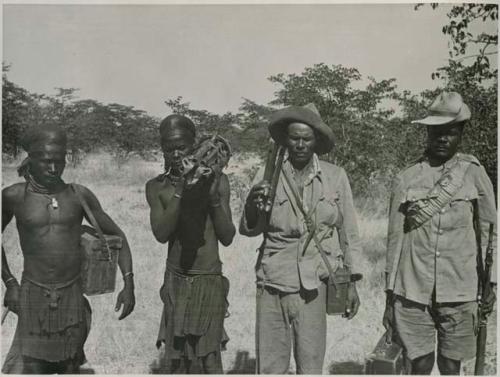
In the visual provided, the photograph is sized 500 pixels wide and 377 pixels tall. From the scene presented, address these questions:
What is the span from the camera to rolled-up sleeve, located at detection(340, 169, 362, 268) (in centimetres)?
446

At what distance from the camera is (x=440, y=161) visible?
14.9ft

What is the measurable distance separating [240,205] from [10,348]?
7.56ft

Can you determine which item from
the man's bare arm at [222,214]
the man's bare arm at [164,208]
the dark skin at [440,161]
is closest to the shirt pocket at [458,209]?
the dark skin at [440,161]

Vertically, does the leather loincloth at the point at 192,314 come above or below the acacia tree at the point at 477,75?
below

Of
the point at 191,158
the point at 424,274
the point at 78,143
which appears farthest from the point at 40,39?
the point at 424,274

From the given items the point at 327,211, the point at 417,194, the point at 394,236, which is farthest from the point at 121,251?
the point at 417,194

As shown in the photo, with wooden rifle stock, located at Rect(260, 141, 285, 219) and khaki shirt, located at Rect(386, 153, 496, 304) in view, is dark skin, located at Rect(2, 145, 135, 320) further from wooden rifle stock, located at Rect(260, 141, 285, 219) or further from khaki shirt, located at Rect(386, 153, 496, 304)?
khaki shirt, located at Rect(386, 153, 496, 304)

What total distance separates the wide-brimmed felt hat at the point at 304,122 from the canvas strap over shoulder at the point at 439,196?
0.75 m

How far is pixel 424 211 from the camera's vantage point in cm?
445

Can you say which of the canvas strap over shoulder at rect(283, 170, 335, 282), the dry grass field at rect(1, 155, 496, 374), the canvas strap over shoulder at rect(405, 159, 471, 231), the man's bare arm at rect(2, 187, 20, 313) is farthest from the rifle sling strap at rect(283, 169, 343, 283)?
the man's bare arm at rect(2, 187, 20, 313)

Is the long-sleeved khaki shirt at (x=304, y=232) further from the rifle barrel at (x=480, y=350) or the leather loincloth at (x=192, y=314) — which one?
the rifle barrel at (x=480, y=350)

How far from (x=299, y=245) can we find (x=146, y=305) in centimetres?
170

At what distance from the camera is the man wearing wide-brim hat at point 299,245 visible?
14.3 feet

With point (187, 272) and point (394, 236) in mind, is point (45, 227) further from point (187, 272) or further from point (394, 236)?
point (394, 236)
